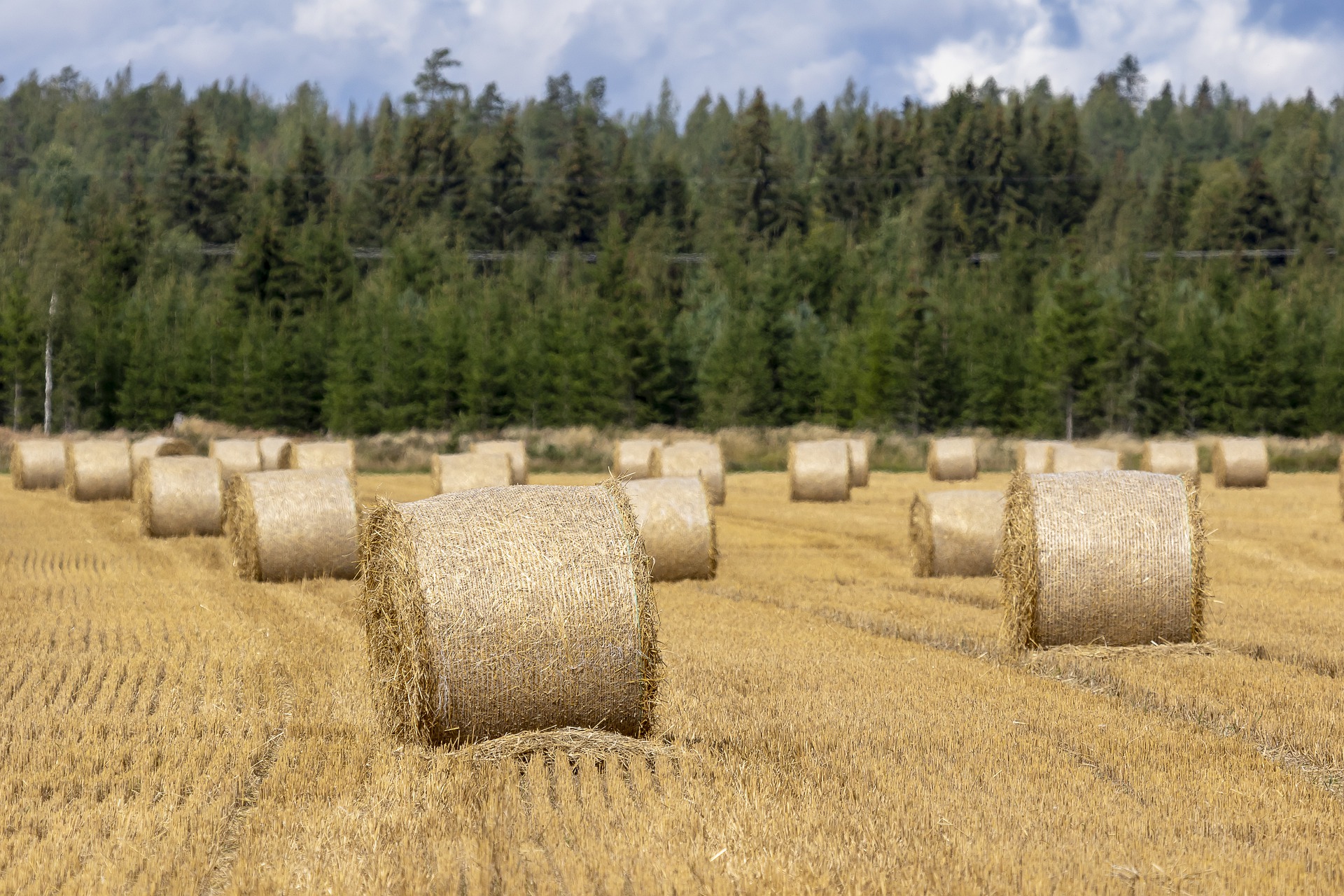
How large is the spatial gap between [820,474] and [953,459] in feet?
24.2

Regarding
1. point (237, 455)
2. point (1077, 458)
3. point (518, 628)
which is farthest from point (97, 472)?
point (518, 628)

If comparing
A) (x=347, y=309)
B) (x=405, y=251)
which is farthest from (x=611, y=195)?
(x=347, y=309)

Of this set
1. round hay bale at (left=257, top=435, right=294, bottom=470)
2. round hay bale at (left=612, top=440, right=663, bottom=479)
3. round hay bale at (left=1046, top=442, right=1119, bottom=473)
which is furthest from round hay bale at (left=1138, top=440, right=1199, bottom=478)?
round hay bale at (left=257, top=435, right=294, bottom=470)

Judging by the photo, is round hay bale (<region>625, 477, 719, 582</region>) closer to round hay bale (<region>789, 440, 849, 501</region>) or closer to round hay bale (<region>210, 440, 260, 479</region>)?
round hay bale (<region>789, 440, 849, 501</region>)

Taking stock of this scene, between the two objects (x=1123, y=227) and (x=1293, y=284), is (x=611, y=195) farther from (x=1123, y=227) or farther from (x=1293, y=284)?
(x=1293, y=284)

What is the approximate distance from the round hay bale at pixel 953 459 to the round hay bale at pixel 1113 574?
22547 millimetres

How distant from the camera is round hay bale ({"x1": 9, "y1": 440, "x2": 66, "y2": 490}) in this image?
92.6 feet

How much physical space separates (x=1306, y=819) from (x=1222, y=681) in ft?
10.2

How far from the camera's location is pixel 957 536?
48.9 feet

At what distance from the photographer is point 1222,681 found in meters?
8.96

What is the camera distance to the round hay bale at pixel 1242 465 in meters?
29.3

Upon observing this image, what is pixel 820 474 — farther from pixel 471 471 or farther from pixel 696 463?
pixel 471 471

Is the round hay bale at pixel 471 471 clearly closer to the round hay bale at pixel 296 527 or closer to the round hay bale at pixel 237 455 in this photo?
the round hay bale at pixel 237 455

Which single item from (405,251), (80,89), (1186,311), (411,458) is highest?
(80,89)
